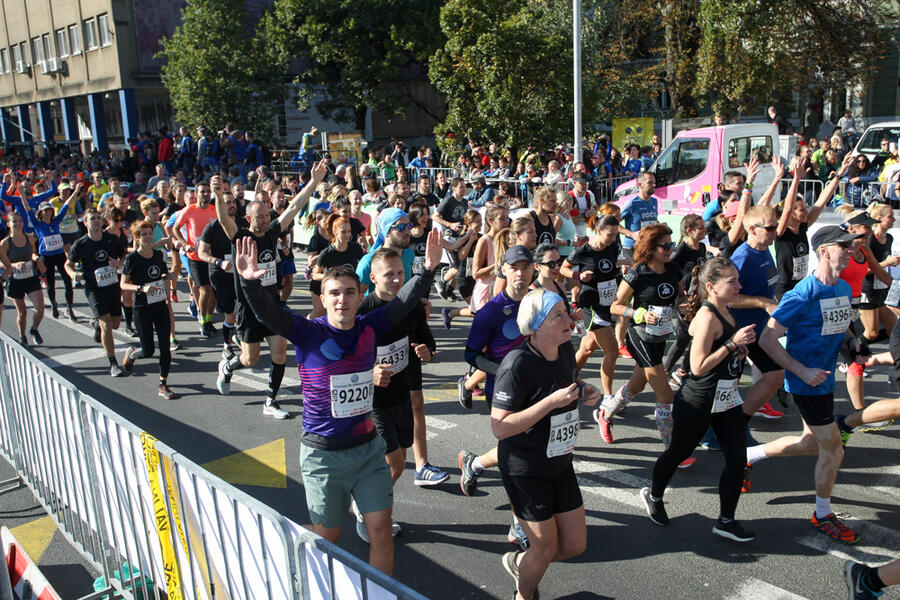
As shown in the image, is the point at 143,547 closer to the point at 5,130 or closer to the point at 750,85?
the point at 750,85

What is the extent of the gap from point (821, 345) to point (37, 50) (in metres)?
46.3

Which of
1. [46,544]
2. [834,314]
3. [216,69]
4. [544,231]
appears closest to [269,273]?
[544,231]

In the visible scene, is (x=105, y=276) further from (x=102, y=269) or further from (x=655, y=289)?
(x=655, y=289)

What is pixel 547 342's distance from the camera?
385 cm

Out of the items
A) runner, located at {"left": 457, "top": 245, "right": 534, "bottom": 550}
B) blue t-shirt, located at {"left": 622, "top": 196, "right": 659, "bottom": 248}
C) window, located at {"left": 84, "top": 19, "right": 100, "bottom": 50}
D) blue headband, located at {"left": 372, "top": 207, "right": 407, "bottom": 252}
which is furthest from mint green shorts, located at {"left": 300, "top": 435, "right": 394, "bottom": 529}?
window, located at {"left": 84, "top": 19, "right": 100, "bottom": 50}

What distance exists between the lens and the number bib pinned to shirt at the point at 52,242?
12.1m

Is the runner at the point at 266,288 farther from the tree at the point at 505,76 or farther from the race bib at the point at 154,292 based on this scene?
the tree at the point at 505,76

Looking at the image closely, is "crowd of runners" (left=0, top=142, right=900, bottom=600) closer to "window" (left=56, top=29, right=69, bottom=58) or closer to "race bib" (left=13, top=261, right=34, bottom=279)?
"race bib" (left=13, top=261, right=34, bottom=279)

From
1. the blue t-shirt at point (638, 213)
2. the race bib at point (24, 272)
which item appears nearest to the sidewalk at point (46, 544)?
the race bib at point (24, 272)

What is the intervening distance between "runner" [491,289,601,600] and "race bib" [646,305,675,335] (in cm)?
217

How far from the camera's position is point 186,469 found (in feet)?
11.4

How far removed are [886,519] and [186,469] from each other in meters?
4.39

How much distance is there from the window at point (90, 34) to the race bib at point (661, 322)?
3657 centimetres

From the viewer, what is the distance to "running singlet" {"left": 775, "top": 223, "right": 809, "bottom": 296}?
25.0 feet
